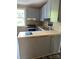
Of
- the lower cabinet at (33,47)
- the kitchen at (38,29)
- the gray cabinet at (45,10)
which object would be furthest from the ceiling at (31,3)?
the lower cabinet at (33,47)

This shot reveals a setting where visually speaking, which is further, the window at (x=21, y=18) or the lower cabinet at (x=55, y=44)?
the window at (x=21, y=18)

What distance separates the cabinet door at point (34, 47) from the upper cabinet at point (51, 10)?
0.50 metres

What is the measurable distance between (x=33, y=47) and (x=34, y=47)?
2 centimetres

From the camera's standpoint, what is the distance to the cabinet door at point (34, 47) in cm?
217

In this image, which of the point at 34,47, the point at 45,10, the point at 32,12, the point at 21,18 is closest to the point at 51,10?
the point at 45,10

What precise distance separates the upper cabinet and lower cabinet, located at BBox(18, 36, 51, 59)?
49cm

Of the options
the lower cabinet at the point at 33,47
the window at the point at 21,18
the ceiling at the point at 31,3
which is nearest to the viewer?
the lower cabinet at the point at 33,47

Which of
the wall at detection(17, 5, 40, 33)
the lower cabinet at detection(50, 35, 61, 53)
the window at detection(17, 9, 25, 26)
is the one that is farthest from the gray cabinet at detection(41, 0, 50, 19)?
the lower cabinet at detection(50, 35, 61, 53)

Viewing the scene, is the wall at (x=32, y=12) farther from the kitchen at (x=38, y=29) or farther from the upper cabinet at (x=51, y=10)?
the upper cabinet at (x=51, y=10)

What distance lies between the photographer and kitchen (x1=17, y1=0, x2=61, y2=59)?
2217 mm
